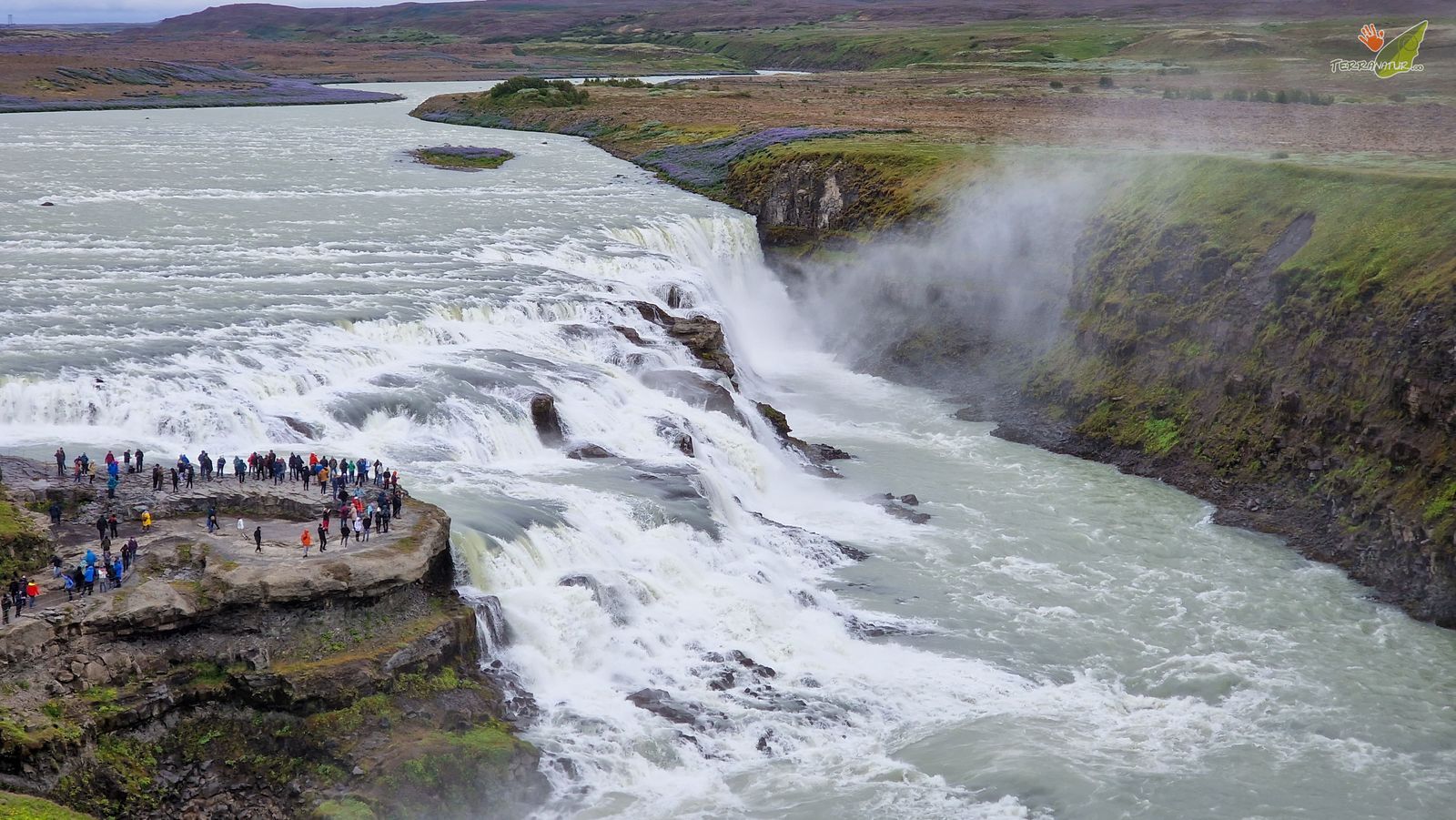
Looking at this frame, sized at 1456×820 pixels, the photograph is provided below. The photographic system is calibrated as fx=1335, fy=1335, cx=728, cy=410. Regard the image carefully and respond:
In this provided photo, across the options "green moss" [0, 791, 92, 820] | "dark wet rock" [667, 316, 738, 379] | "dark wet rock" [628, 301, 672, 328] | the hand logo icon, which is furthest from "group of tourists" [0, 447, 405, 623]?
the hand logo icon

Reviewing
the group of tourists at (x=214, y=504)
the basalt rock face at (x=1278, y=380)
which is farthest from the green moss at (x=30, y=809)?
the basalt rock face at (x=1278, y=380)

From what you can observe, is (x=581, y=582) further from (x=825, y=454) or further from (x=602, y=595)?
(x=825, y=454)

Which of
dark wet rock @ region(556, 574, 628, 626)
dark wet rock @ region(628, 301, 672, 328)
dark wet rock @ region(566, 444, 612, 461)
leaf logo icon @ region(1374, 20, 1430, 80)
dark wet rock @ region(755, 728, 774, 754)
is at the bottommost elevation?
dark wet rock @ region(755, 728, 774, 754)

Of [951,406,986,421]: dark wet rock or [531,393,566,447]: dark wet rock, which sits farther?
[951,406,986,421]: dark wet rock

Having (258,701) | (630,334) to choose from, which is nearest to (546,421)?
(630,334)

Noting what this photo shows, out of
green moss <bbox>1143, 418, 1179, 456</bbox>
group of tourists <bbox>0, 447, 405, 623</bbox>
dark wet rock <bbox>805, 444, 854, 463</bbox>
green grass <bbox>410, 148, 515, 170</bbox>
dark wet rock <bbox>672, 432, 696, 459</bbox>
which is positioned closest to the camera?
group of tourists <bbox>0, 447, 405, 623</bbox>

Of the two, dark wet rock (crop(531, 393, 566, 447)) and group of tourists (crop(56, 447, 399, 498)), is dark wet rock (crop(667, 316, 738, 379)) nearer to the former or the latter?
dark wet rock (crop(531, 393, 566, 447))

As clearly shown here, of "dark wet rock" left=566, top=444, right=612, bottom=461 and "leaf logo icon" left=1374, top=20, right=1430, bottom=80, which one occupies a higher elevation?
"leaf logo icon" left=1374, top=20, right=1430, bottom=80

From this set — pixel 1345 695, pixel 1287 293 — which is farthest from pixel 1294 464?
pixel 1345 695

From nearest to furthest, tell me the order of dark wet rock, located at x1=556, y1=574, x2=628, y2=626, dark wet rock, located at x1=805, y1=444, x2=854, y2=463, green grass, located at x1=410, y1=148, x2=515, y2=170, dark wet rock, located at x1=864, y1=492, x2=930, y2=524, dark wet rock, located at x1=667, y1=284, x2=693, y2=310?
dark wet rock, located at x1=556, y1=574, x2=628, y2=626 < dark wet rock, located at x1=864, y1=492, x2=930, y2=524 < dark wet rock, located at x1=805, y1=444, x2=854, y2=463 < dark wet rock, located at x1=667, y1=284, x2=693, y2=310 < green grass, located at x1=410, y1=148, x2=515, y2=170
